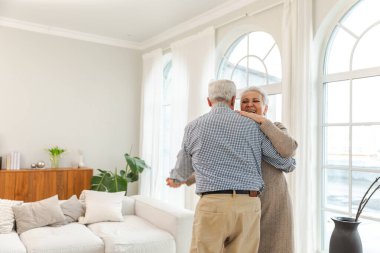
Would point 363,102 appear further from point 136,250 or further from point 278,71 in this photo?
point 136,250

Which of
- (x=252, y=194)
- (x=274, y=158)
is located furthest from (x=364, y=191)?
(x=252, y=194)

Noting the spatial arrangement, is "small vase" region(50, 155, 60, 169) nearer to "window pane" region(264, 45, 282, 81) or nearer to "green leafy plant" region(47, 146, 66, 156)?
"green leafy plant" region(47, 146, 66, 156)

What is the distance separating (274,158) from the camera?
2051mm

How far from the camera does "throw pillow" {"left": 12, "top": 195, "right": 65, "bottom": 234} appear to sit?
3641 mm

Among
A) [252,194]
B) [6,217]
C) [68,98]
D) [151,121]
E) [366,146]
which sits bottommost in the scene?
[6,217]

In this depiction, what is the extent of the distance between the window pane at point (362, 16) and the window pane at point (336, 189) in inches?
52.6

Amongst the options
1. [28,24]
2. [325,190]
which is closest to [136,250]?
[325,190]

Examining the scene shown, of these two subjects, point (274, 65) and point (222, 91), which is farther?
point (274, 65)

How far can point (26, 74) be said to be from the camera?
554 centimetres

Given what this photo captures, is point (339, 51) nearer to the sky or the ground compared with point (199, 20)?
nearer to the ground

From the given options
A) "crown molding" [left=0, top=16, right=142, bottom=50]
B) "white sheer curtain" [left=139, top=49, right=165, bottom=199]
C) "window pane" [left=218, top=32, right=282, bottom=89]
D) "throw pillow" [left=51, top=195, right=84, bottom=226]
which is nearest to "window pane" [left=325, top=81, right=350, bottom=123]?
"window pane" [left=218, top=32, right=282, bottom=89]

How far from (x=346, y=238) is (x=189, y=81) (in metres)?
3.13

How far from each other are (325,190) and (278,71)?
1.42 meters

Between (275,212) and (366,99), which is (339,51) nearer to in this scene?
(366,99)
